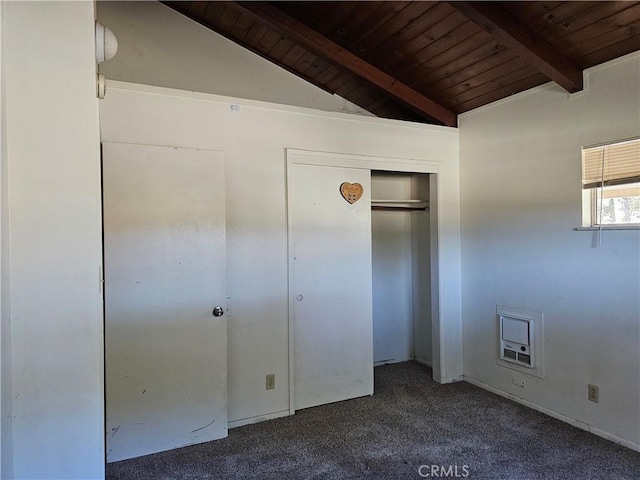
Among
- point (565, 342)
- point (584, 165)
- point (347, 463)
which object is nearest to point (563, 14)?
point (584, 165)

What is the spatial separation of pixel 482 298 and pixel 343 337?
1.30 metres

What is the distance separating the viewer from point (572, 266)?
9.26 ft

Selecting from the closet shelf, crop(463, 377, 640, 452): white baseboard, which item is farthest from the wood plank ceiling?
crop(463, 377, 640, 452): white baseboard

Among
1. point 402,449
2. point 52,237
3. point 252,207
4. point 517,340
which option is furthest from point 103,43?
point 517,340

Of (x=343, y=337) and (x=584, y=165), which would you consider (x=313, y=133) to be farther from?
(x=584, y=165)

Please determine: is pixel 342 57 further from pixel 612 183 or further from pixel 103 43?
pixel 612 183

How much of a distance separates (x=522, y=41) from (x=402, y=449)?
2646 mm

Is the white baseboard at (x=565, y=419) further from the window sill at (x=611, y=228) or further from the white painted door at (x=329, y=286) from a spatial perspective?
the window sill at (x=611, y=228)

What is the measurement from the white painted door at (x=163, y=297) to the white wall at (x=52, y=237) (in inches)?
37.0

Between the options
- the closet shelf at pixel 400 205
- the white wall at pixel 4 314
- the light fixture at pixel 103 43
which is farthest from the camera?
the closet shelf at pixel 400 205

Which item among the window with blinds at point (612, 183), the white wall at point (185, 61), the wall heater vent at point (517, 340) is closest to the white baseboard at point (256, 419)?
the wall heater vent at point (517, 340)

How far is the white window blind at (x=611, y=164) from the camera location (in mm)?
2545

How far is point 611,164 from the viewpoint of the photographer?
104 inches

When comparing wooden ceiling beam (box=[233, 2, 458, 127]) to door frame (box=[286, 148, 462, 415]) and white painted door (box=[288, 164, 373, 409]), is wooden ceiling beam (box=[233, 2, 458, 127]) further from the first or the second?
white painted door (box=[288, 164, 373, 409])
